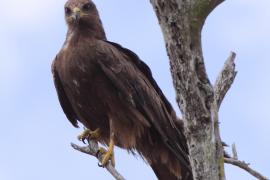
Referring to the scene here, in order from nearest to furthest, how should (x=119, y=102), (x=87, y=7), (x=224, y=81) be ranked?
(x=224, y=81), (x=119, y=102), (x=87, y=7)

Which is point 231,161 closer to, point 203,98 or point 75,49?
point 203,98

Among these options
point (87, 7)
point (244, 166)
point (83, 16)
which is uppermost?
point (87, 7)

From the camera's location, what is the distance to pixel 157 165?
8.84 m

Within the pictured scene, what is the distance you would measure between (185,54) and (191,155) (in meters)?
0.79

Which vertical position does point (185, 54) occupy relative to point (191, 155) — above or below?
above

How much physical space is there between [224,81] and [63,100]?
397 cm

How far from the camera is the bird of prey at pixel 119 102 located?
27.6ft

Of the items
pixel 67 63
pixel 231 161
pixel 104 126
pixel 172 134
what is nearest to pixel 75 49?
pixel 67 63

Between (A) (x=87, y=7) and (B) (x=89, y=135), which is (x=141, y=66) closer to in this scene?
(B) (x=89, y=135)

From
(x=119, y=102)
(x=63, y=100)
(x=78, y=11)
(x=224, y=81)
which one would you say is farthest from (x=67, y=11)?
(x=224, y=81)

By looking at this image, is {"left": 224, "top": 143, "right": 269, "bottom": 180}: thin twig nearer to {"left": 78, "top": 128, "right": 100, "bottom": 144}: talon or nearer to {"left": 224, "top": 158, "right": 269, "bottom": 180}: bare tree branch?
{"left": 224, "top": 158, "right": 269, "bottom": 180}: bare tree branch

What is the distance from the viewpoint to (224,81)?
5.68 meters

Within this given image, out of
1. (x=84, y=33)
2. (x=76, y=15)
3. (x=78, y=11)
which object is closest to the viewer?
(x=84, y=33)

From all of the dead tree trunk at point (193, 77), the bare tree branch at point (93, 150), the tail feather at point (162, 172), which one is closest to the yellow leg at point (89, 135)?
the bare tree branch at point (93, 150)
